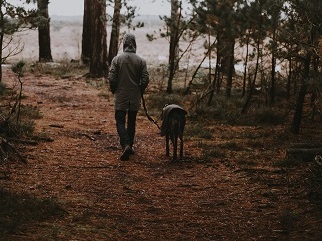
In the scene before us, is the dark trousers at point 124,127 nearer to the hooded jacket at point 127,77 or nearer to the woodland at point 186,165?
the hooded jacket at point 127,77

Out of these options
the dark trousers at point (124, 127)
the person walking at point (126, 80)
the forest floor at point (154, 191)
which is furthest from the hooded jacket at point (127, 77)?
the forest floor at point (154, 191)

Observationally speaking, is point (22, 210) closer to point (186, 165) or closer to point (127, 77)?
point (186, 165)

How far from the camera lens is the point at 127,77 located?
778 centimetres

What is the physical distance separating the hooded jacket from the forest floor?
97 centimetres

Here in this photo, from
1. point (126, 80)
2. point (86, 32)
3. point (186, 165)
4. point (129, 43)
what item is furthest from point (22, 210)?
point (86, 32)

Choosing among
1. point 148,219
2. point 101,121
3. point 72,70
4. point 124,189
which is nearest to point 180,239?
point 148,219

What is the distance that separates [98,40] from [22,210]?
13805mm

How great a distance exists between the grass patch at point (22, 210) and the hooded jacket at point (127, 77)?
3032 millimetres

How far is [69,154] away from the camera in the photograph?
7742mm

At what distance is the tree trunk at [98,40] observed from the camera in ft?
57.4

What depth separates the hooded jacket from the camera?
777cm

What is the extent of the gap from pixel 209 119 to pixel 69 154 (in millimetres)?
4831

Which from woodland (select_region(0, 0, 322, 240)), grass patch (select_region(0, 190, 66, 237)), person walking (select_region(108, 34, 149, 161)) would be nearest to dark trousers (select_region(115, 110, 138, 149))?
person walking (select_region(108, 34, 149, 161))

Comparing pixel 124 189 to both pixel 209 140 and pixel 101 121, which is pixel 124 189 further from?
pixel 101 121
